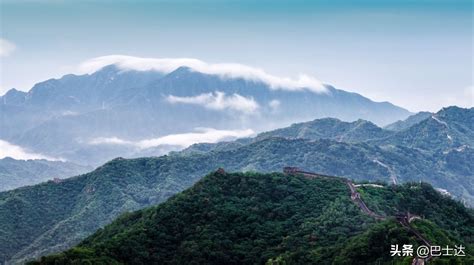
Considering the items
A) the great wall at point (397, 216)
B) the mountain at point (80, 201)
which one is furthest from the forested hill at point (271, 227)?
the mountain at point (80, 201)

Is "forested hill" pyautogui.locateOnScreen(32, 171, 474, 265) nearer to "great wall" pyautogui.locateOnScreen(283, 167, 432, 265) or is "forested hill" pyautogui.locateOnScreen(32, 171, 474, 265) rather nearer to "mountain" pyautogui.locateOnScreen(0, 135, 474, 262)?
"great wall" pyautogui.locateOnScreen(283, 167, 432, 265)

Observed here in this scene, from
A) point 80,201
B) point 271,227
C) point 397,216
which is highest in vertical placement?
point 397,216

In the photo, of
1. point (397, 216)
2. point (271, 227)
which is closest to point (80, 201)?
point (271, 227)

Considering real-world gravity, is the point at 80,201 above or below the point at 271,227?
below

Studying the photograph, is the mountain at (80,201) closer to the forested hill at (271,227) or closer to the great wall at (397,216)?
the forested hill at (271,227)

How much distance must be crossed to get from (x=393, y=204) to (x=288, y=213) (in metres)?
15.1

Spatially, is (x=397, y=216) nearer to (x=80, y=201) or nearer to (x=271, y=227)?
(x=271, y=227)

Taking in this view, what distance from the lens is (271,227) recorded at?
7231 cm

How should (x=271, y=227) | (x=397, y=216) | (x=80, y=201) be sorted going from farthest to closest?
(x=80, y=201) < (x=271, y=227) < (x=397, y=216)

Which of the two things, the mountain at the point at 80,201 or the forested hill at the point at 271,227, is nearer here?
the forested hill at the point at 271,227

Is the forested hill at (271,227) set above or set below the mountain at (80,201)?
above

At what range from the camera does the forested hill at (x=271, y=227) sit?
→ 57.0 metres

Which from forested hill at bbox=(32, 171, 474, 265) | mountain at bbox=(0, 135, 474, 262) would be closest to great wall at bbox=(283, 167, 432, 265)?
forested hill at bbox=(32, 171, 474, 265)

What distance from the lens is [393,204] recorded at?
81688mm
